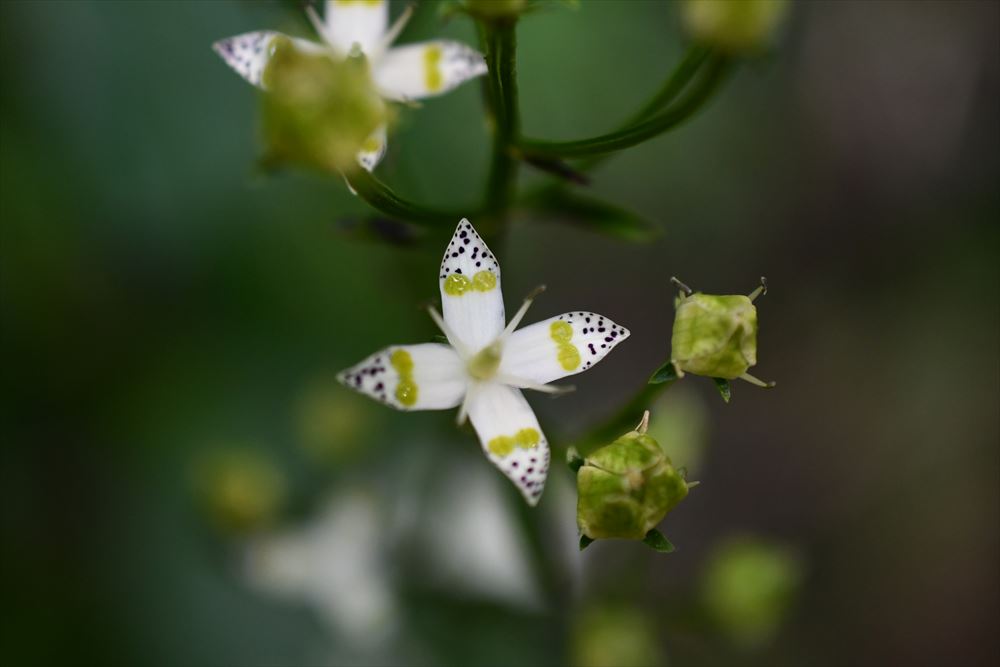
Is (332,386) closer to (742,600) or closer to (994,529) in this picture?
(742,600)

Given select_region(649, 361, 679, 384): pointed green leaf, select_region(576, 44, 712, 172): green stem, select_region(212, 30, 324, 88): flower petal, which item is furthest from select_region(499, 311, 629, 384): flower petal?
select_region(212, 30, 324, 88): flower petal

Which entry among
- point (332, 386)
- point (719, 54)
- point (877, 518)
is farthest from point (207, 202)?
point (877, 518)

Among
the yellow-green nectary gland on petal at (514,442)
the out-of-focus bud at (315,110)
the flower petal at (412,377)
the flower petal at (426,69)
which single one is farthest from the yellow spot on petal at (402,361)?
the flower petal at (426,69)

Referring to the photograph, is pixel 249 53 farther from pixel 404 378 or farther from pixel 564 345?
pixel 564 345

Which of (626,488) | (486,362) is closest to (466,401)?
(486,362)

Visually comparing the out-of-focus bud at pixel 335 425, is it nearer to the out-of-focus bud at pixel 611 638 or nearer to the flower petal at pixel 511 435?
the out-of-focus bud at pixel 611 638

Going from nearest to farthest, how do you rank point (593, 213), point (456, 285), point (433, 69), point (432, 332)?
point (456, 285), point (433, 69), point (593, 213), point (432, 332)
